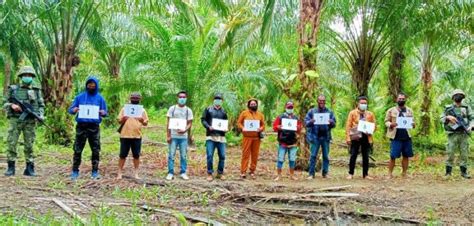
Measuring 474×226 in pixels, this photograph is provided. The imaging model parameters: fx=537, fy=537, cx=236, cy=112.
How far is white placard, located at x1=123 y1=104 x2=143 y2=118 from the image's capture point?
9.12 meters

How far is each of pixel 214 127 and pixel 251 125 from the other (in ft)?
2.40

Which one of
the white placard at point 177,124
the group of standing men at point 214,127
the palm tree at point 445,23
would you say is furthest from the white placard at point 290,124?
the palm tree at point 445,23

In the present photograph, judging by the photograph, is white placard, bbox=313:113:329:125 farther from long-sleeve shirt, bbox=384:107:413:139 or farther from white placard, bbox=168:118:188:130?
white placard, bbox=168:118:188:130

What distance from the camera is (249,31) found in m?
14.8

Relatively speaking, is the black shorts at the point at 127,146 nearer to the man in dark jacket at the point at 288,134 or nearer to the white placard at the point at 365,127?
the man in dark jacket at the point at 288,134

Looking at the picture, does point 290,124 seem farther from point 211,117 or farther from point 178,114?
point 178,114

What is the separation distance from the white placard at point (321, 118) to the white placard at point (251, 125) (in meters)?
1.08

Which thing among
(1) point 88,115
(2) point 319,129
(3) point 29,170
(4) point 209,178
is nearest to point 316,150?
(2) point 319,129

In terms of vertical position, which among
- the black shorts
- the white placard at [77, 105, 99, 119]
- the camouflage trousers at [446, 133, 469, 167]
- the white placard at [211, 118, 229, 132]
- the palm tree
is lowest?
the black shorts

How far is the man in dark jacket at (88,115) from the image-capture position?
8.85 metres

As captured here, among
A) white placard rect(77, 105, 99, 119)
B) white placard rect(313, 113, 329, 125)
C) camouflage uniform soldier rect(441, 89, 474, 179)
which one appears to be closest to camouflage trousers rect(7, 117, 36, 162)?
white placard rect(77, 105, 99, 119)

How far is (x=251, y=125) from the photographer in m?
9.90

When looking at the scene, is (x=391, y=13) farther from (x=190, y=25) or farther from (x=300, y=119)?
(x=190, y=25)

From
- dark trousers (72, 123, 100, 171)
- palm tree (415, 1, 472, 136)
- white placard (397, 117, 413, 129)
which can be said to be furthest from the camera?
palm tree (415, 1, 472, 136)
